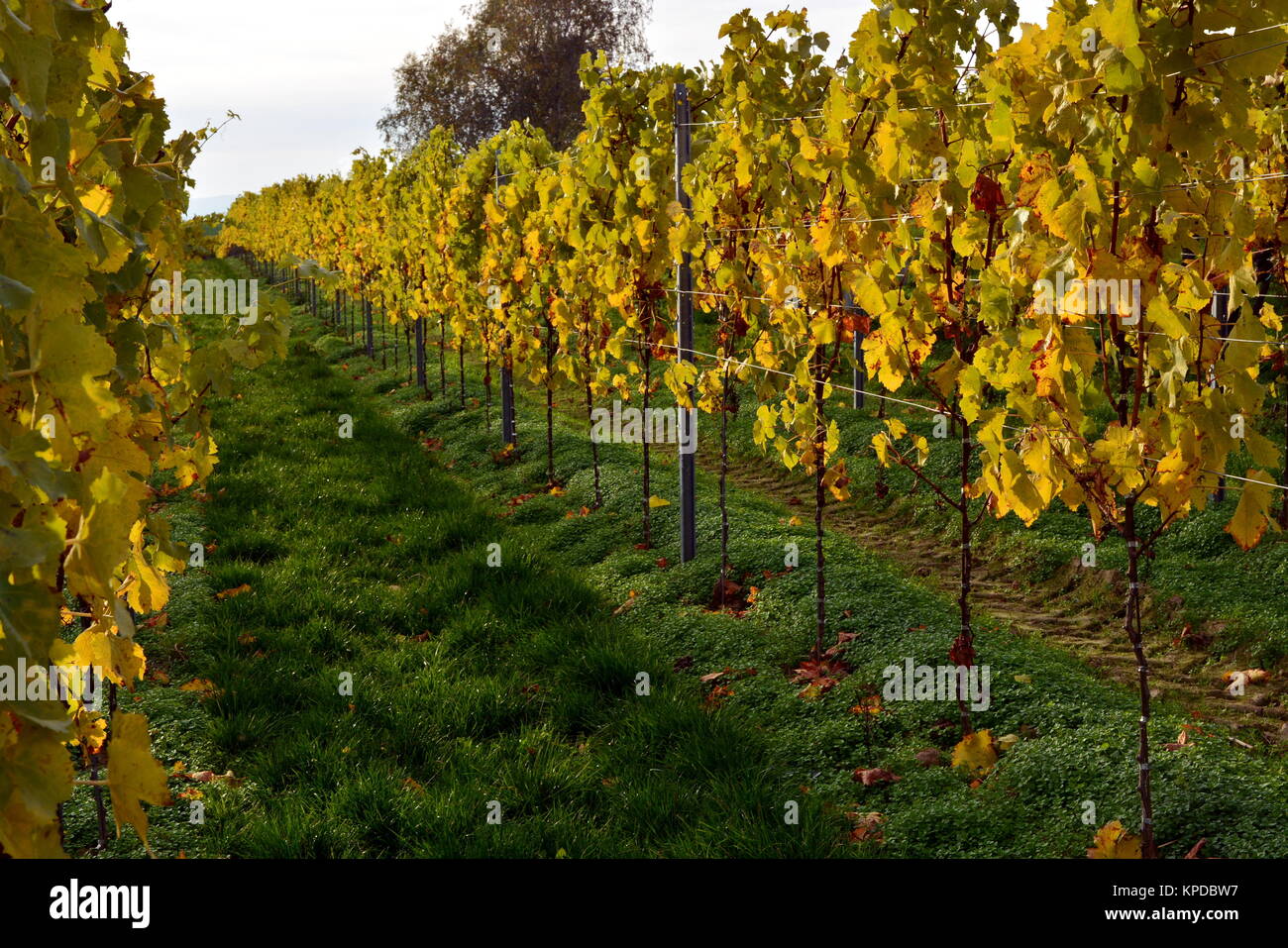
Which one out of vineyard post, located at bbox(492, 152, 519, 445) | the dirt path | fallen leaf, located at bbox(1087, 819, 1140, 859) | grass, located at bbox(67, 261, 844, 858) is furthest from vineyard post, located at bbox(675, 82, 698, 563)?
fallen leaf, located at bbox(1087, 819, 1140, 859)

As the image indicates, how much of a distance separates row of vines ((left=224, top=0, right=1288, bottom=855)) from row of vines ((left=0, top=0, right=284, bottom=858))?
27.3 inches

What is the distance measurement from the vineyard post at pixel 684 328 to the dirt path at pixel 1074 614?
151cm

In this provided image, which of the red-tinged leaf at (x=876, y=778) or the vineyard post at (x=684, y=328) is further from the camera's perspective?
the vineyard post at (x=684, y=328)

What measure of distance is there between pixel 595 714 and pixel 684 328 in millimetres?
2951

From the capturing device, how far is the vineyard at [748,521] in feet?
8.12

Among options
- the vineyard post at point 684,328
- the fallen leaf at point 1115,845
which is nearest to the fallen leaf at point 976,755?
the fallen leaf at point 1115,845

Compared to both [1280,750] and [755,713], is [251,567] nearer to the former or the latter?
[755,713]

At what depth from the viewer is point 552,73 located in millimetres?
35812

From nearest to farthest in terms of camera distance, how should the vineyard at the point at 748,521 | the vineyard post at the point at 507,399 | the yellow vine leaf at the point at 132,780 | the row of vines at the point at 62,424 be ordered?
1. the row of vines at the point at 62,424
2. the yellow vine leaf at the point at 132,780
3. the vineyard at the point at 748,521
4. the vineyard post at the point at 507,399

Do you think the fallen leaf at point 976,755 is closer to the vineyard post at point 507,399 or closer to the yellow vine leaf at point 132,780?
the yellow vine leaf at point 132,780

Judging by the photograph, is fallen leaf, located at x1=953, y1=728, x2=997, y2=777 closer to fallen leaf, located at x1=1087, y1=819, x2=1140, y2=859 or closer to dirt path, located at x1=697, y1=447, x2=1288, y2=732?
fallen leaf, located at x1=1087, y1=819, x2=1140, y2=859

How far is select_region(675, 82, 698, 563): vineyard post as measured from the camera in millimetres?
6469

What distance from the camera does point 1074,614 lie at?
5.89 meters

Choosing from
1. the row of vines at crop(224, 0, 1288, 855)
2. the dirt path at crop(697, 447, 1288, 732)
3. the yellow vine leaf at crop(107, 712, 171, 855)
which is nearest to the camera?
the yellow vine leaf at crop(107, 712, 171, 855)
